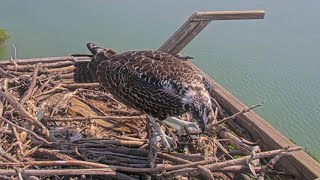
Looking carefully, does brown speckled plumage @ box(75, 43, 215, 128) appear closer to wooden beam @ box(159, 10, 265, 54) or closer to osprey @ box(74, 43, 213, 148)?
osprey @ box(74, 43, 213, 148)

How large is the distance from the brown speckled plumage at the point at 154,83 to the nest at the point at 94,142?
222 millimetres

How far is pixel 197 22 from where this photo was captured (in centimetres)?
377

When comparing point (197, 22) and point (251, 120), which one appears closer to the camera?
point (251, 120)

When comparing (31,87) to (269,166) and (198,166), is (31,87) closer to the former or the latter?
(198,166)

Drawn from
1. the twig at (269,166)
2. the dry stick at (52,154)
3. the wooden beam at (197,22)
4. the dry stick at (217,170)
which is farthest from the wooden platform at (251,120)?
the dry stick at (52,154)

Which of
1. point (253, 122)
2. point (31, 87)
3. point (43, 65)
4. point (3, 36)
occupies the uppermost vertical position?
point (3, 36)

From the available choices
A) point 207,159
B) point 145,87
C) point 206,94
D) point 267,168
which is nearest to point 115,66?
point 145,87

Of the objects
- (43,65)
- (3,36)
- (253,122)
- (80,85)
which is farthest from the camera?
(3,36)

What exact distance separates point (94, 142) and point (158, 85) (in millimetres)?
543

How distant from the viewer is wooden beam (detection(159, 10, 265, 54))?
12.3 ft

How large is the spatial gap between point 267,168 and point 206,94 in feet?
→ 1.90

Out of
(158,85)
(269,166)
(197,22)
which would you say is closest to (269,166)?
(269,166)

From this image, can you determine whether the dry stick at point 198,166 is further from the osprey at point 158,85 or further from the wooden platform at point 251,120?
the wooden platform at point 251,120

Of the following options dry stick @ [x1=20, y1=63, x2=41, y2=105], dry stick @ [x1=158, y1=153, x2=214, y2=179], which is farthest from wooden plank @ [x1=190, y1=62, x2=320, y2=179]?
dry stick @ [x1=20, y1=63, x2=41, y2=105]
